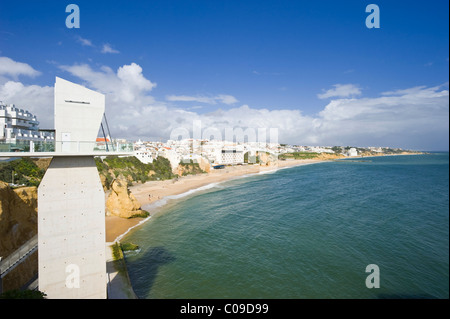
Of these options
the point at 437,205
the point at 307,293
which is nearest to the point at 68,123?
the point at 307,293

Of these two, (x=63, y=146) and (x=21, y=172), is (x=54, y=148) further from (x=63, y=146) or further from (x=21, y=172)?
(x=21, y=172)

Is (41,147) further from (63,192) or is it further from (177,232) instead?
(177,232)

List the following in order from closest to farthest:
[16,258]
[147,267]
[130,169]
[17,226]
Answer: [16,258]
[17,226]
[147,267]
[130,169]

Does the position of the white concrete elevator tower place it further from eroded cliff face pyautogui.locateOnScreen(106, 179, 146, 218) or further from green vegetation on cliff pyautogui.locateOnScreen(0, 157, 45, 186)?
eroded cliff face pyautogui.locateOnScreen(106, 179, 146, 218)

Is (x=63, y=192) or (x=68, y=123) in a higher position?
(x=68, y=123)

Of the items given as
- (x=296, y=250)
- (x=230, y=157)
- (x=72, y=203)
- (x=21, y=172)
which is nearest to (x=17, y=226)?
(x=72, y=203)
